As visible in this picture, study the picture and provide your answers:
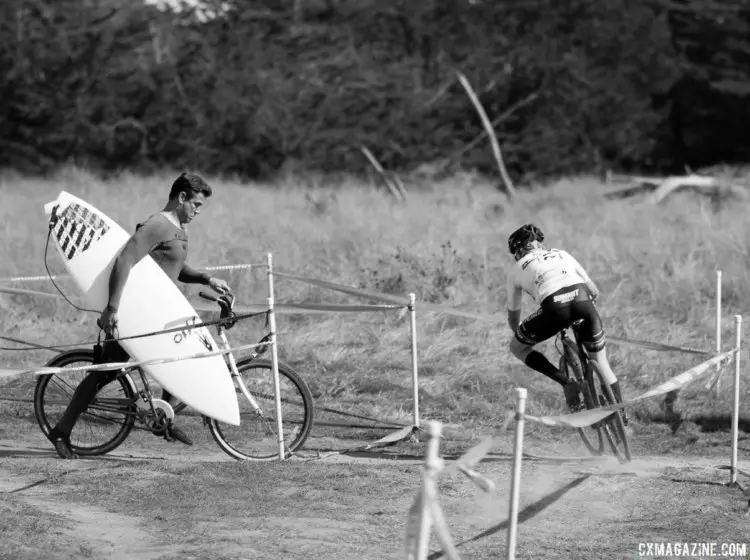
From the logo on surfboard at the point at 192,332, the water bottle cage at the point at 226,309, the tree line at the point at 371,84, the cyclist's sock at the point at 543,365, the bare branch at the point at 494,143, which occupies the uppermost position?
the tree line at the point at 371,84

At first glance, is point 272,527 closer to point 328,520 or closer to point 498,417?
point 328,520

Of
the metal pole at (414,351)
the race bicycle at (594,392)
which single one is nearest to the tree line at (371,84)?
the metal pole at (414,351)

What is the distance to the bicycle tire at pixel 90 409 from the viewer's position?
26.0 feet

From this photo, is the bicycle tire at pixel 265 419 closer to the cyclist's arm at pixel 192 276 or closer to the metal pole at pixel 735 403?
the cyclist's arm at pixel 192 276

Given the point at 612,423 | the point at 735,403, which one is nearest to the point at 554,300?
the point at 612,423

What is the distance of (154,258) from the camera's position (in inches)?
306

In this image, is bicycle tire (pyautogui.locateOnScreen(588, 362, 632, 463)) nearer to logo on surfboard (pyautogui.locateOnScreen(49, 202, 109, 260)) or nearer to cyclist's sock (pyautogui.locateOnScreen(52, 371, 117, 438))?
cyclist's sock (pyautogui.locateOnScreen(52, 371, 117, 438))

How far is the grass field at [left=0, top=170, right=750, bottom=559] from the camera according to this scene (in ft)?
20.8

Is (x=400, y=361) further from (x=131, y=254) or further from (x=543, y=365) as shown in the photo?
(x=131, y=254)

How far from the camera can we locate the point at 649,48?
1447 inches

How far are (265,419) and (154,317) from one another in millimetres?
1066

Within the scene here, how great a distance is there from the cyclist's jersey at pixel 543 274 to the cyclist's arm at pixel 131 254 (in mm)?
2346

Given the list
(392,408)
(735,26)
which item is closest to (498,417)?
(392,408)
